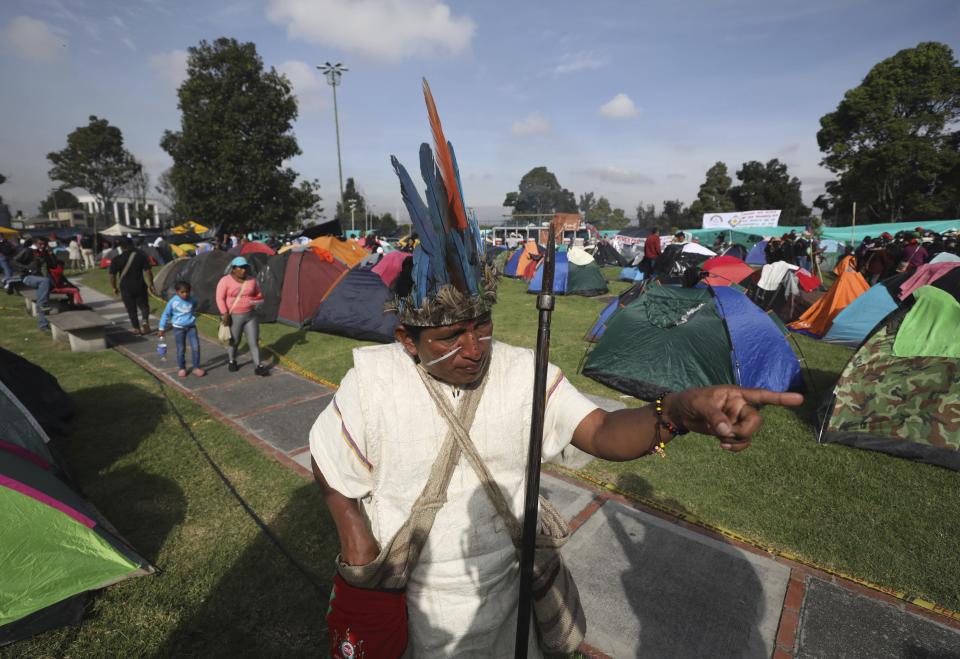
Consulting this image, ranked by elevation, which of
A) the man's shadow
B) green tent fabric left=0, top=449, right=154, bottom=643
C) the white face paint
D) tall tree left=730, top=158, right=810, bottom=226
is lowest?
the man's shadow

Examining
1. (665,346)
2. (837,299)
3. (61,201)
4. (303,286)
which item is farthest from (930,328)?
(61,201)

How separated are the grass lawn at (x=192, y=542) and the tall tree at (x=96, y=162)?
208 ft

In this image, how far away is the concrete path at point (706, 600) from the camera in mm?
2527

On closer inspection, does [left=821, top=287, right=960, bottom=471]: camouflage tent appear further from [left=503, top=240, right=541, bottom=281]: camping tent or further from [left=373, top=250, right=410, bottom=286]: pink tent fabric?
[left=503, top=240, right=541, bottom=281]: camping tent

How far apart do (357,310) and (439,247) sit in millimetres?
8451

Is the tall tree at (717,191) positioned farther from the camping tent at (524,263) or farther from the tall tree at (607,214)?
the camping tent at (524,263)

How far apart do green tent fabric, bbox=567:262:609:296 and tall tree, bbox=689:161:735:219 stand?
49729mm

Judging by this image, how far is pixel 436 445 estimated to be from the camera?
1423 mm

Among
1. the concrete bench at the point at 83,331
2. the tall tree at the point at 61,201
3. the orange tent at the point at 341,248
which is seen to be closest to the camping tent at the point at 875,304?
the orange tent at the point at 341,248

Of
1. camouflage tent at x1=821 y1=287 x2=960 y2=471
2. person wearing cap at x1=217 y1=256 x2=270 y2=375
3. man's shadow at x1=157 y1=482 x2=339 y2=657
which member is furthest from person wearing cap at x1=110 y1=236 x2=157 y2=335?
camouflage tent at x1=821 y1=287 x2=960 y2=471

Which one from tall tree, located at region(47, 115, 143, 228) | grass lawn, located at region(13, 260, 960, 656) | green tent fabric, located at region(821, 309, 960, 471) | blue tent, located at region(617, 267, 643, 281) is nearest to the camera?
grass lawn, located at region(13, 260, 960, 656)

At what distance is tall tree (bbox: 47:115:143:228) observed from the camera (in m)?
50.5

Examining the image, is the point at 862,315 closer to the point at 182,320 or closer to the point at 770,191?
the point at 182,320

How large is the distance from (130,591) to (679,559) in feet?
12.1
